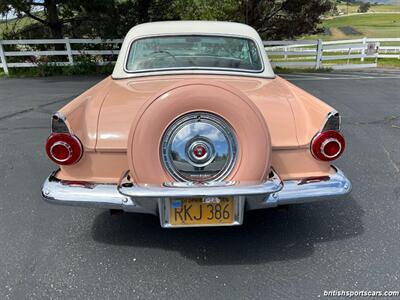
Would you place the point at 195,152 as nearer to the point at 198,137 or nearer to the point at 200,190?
the point at 198,137

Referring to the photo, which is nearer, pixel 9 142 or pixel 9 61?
pixel 9 142

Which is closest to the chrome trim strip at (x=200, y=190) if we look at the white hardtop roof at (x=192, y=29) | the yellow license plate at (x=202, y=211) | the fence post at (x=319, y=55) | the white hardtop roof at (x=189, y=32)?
the yellow license plate at (x=202, y=211)

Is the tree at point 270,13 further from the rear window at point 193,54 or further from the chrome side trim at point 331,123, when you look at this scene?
the chrome side trim at point 331,123

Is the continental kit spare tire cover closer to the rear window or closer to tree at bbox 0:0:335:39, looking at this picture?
the rear window

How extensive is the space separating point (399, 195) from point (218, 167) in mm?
2210

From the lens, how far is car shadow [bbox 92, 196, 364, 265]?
8.80 ft

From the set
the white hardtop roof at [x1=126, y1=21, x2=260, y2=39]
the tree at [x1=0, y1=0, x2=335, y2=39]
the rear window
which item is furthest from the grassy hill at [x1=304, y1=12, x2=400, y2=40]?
the rear window

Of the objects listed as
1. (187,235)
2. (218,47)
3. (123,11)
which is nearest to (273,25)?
(123,11)

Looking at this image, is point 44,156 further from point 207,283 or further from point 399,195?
point 399,195

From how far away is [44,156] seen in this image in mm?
4605

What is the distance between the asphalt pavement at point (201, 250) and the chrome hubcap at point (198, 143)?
711 millimetres

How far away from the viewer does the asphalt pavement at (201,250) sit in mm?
2352

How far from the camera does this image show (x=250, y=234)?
2.92 m

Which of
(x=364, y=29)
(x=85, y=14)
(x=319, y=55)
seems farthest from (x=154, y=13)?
(x=364, y=29)
